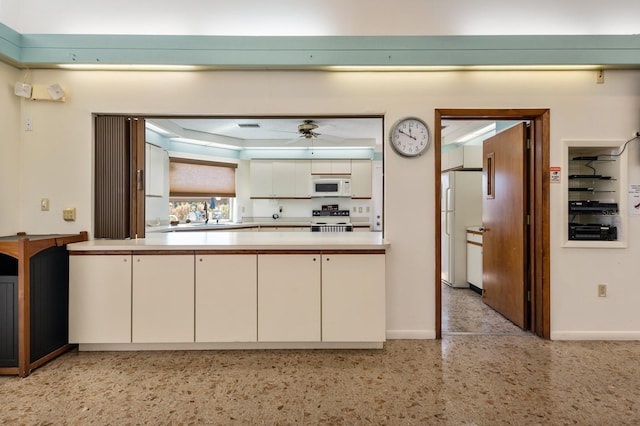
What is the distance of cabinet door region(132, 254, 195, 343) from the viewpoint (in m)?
2.56

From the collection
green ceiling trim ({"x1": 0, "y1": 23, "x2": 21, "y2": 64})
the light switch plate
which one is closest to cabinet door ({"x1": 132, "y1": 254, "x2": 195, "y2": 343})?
the light switch plate

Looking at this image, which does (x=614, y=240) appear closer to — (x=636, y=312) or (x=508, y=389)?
(x=636, y=312)

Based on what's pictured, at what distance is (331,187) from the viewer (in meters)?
6.42

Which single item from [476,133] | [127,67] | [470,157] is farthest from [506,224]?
[127,67]

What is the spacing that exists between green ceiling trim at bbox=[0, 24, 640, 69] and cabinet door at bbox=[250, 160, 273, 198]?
376 cm

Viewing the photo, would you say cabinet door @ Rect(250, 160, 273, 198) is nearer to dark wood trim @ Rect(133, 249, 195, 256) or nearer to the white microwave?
the white microwave

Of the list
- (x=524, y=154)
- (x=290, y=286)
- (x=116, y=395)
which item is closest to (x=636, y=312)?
(x=524, y=154)

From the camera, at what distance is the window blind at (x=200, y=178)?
219 inches

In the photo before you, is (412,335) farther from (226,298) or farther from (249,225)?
(249,225)

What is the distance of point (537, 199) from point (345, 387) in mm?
2377

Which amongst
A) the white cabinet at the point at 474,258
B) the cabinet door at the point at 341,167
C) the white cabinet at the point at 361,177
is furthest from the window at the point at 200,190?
the white cabinet at the point at 474,258

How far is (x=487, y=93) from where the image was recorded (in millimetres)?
2871

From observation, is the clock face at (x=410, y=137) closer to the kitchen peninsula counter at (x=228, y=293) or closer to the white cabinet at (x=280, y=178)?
the kitchen peninsula counter at (x=228, y=293)

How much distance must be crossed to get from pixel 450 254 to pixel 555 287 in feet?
6.62
